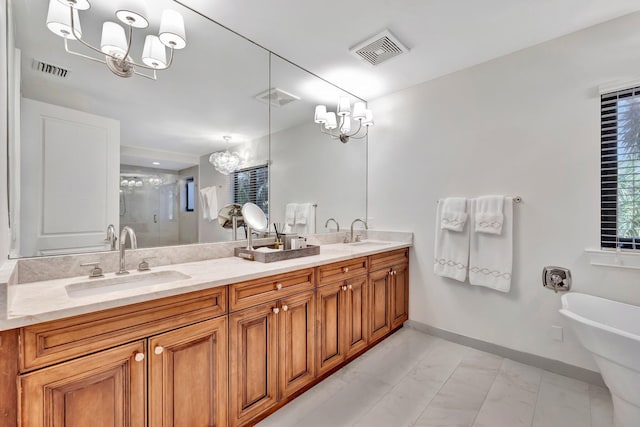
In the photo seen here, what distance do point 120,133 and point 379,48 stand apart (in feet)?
6.51

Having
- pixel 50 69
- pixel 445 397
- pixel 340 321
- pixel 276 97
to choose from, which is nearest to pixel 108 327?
pixel 50 69

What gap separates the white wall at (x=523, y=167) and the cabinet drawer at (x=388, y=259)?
137mm

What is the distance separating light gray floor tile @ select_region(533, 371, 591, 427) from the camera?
1.63 m

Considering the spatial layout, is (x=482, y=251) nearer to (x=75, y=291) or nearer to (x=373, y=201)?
(x=373, y=201)

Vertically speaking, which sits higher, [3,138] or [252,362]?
[3,138]

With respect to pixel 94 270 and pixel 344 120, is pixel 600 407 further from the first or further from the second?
pixel 94 270

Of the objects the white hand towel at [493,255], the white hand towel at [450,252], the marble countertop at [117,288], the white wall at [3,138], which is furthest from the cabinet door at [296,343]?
the white hand towel at [493,255]

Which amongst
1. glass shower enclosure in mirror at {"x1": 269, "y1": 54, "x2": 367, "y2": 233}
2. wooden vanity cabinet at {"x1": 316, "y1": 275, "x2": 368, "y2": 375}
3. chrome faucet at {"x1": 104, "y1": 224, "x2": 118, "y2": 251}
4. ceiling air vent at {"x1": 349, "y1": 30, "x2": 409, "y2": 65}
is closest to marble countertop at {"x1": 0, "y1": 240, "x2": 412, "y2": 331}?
chrome faucet at {"x1": 104, "y1": 224, "x2": 118, "y2": 251}

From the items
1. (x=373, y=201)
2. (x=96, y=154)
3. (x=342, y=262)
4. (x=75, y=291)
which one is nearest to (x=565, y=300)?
(x=342, y=262)

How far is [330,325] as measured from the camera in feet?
6.72

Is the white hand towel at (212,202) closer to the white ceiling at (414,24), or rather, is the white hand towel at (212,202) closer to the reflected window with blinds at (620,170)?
the white ceiling at (414,24)

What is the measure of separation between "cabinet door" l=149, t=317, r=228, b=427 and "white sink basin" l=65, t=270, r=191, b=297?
12.2 inches

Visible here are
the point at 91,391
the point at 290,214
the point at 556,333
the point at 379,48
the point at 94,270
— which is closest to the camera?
the point at 91,391

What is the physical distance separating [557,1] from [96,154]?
300cm
